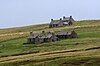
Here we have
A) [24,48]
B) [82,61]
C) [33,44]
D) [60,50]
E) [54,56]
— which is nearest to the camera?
[82,61]

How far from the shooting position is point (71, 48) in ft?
281

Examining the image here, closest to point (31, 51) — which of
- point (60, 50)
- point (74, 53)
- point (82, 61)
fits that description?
point (60, 50)

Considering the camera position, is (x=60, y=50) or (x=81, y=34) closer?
(x=60, y=50)

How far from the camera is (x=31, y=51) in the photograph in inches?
3430

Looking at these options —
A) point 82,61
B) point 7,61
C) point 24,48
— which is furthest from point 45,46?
point 82,61

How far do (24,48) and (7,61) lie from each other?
51.1ft

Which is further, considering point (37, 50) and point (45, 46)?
point (45, 46)

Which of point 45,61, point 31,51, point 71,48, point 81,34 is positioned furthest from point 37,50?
point 81,34

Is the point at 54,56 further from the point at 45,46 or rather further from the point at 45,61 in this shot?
the point at 45,46

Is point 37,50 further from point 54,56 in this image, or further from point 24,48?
point 54,56

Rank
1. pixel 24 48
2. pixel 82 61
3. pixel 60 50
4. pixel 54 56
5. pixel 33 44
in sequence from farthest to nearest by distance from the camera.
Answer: pixel 33 44 < pixel 24 48 < pixel 60 50 < pixel 54 56 < pixel 82 61

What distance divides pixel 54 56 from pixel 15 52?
14.0 m

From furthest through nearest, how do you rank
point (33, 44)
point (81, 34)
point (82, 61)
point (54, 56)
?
1. point (81, 34)
2. point (33, 44)
3. point (54, 56)
4. point (82, 61)

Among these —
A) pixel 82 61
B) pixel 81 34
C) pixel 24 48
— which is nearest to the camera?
pixel 82 61
